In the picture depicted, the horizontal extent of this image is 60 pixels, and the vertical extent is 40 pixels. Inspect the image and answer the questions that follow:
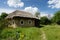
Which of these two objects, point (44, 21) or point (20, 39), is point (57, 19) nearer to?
point (44, 21)

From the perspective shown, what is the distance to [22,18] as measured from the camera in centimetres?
3819

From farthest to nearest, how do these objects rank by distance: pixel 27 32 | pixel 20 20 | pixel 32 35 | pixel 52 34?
pixel 20 20, pixel 27 32, pixel 32 35, pixel 52 34

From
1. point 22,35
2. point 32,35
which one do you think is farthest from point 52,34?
point 22,35

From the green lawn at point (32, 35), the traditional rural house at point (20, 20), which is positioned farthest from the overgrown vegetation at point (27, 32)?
the traditional rural house at point (20, 20)

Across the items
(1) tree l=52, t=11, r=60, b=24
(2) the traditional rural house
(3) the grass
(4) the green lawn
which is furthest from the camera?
(1) tree l=52, t=11, r=60, b=24

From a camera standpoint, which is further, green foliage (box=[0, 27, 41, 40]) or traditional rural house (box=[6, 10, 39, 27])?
traditional rural house (box=[6, 10, 39, 27])

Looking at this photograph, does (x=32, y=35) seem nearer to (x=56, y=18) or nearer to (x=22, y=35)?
(x=22, y=35)

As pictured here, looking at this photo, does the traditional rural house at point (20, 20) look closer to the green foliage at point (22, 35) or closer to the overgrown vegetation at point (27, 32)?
the overgrown vegetation at point (27, 32)

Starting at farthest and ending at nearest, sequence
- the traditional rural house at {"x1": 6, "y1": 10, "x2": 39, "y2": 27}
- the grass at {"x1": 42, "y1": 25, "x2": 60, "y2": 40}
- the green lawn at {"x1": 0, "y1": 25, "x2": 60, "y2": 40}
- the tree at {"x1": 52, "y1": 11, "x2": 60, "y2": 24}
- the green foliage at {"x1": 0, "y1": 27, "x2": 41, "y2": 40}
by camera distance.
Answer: the tree at {"x1": 52, "y1": 11, "x2": 60, "y2": 24} → the traditional rural house at {"x1": 6, "y1": 10, "x2": 39, "y2": 27} → the green foliage at {"x1": 0, "y1": 27, "x2": 41, "y2": 40} → the green lawn at {"x1": 0, "y1": 25, "x2": 60, "y2": 40} → the grass at {"x1": 42, "y1": 25, "x2": 60, "y2": 40}

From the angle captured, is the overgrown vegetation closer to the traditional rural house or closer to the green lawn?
the green lawn

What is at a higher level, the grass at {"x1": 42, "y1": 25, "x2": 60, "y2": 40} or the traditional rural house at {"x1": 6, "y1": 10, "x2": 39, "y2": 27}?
the traditional rural house at {"x1": 6, "y1": 10, "x2": 39, "y2": 27}

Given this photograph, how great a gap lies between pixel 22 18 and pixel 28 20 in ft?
5.90

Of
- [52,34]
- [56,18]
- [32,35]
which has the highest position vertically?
[52,34]

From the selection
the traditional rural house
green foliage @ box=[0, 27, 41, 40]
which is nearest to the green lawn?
green foliage @ box=[0, 27, 41, 40]
